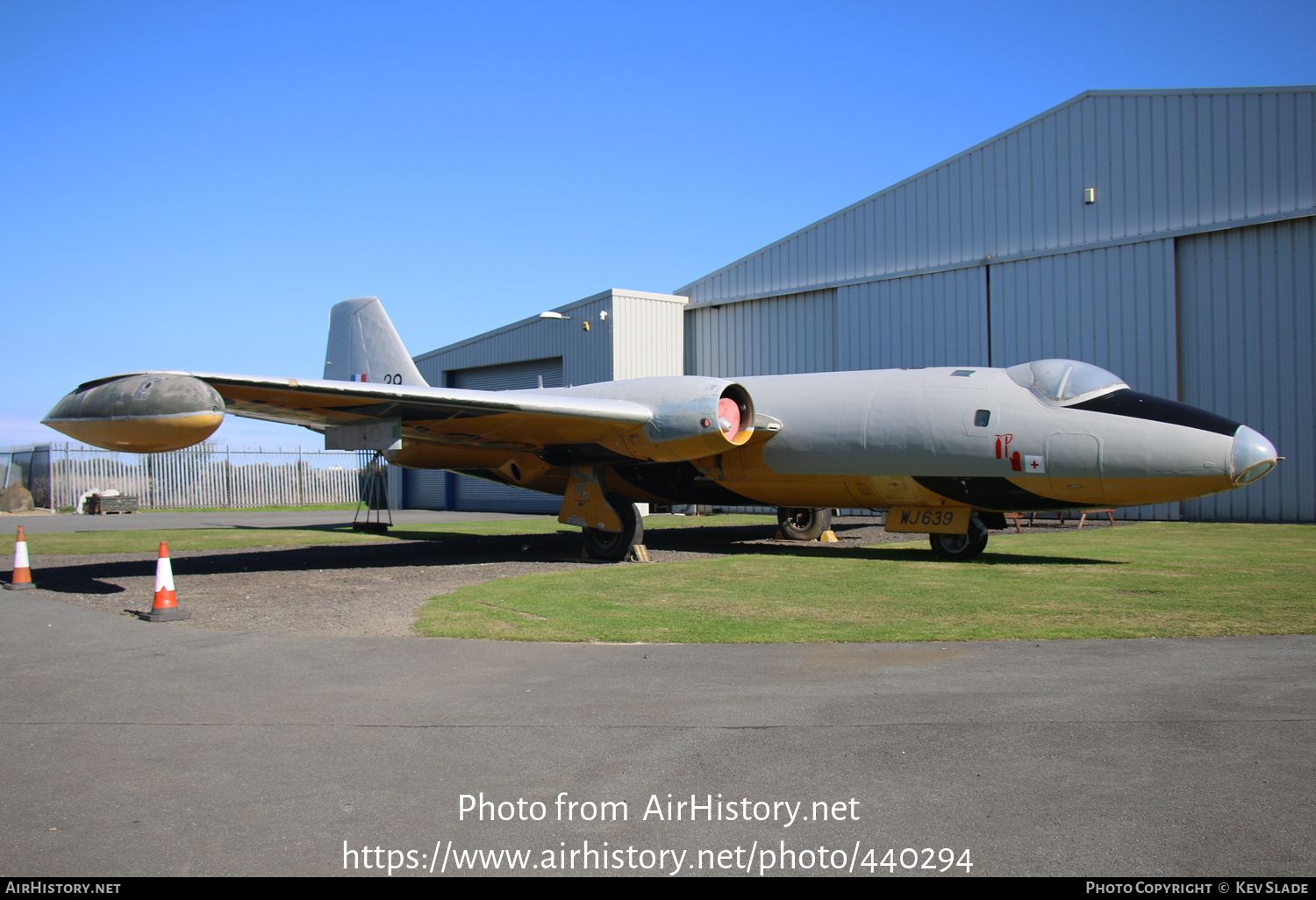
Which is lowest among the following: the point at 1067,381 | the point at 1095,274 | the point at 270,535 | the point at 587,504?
the point at 270,535

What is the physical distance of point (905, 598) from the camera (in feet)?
29.0

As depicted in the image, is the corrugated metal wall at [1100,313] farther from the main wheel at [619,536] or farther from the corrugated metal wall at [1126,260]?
the main wheel at [619,536]

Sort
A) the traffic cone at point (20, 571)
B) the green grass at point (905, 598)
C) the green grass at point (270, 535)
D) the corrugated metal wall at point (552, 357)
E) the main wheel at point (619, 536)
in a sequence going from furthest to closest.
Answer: the corrugated metal wall at point (552, 357) → the green grass at point (270, 535) → the main wheel at point (619, 536) → the traffic cone at point (20, 571) → the green grass at point (905, 598)

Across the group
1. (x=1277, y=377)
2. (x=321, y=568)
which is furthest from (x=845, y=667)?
(x=1277, y=377)

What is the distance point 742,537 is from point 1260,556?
868 cm

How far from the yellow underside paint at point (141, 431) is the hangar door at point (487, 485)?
2060 centimetres

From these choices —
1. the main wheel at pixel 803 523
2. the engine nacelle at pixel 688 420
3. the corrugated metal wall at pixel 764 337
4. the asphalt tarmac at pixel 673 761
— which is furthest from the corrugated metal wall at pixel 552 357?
the asphalt tarmac at pixel 673 761

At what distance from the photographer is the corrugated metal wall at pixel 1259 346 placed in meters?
19.4

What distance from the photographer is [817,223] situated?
26484 mm

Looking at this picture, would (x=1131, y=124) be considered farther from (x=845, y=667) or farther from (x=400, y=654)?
(x=400, y=654)

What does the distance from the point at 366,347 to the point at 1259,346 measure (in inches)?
770

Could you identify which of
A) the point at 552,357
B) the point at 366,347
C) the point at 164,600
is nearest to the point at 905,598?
the point at 164,600

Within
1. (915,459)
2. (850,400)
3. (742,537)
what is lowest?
(742,537)

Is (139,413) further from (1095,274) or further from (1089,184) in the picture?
(1089,184)
